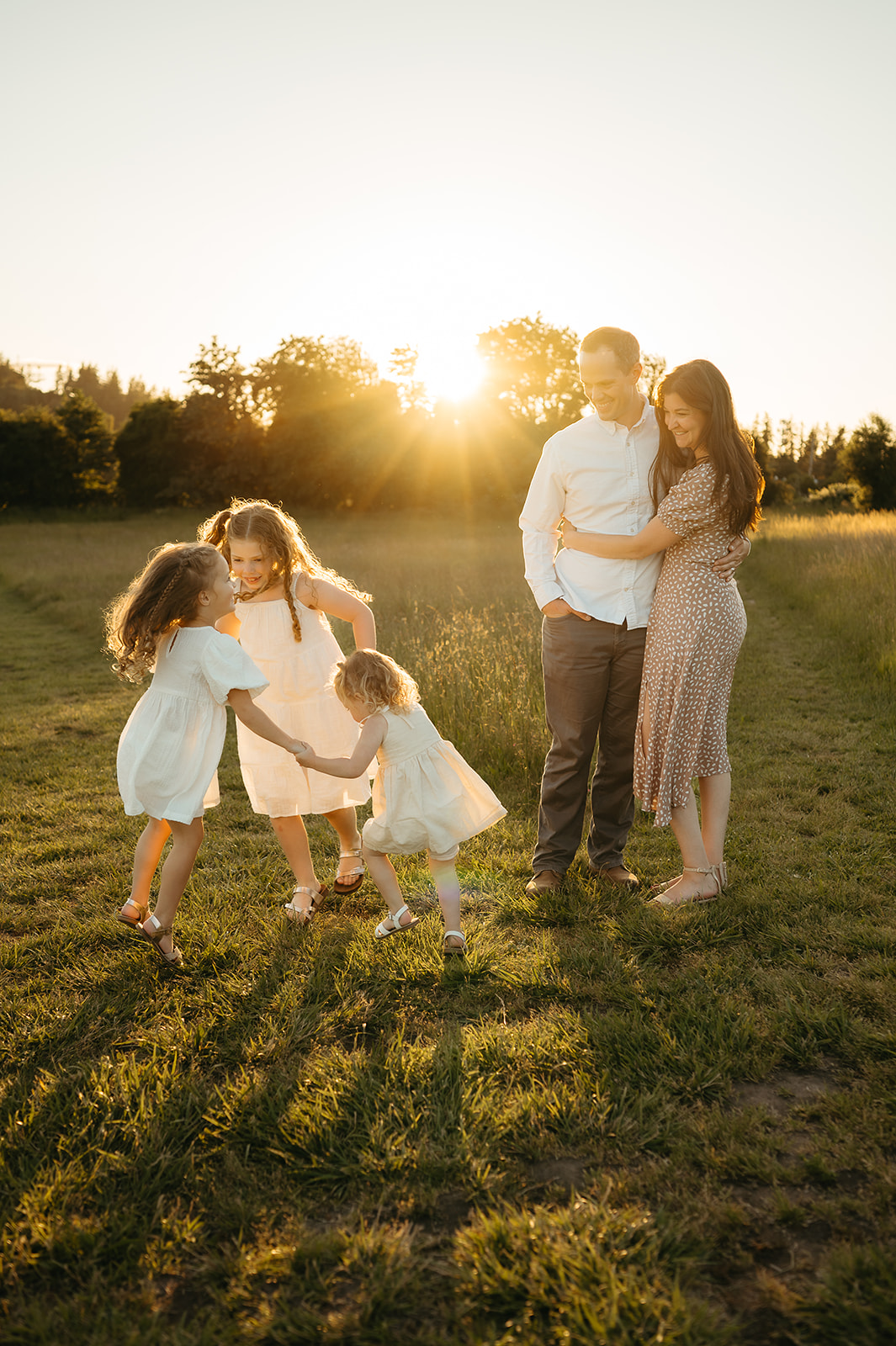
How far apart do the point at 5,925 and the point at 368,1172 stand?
2332 mm

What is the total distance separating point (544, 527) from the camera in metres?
3.78

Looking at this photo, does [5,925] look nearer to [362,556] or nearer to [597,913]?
[597,913]

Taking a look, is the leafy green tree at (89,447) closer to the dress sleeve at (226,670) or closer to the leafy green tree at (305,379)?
the leafy green tree at (305,379)

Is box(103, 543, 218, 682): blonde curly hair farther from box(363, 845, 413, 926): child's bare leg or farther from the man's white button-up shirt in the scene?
the man's white button-up shirt

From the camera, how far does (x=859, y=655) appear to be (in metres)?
8.77

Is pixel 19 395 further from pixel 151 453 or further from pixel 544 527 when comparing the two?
pixel 544 527

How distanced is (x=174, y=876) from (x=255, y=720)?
0.67 m

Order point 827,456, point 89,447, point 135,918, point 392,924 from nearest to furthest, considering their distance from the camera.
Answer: point 135,918 → point 392,924 → point 89,447 → point 827,456

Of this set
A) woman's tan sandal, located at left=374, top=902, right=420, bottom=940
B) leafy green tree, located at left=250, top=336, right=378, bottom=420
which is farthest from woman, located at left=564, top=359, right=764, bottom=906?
leafy green tree, located at left=250, top=336, right=378, bottom=420

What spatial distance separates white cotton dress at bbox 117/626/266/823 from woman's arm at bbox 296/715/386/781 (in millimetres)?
329

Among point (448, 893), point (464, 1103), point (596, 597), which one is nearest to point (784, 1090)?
point (464, 1103)

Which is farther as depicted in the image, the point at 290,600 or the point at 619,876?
the point at 619,876

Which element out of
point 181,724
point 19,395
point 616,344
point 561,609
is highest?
point 19,395

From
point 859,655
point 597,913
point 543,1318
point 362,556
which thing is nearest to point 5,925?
point 597,913
